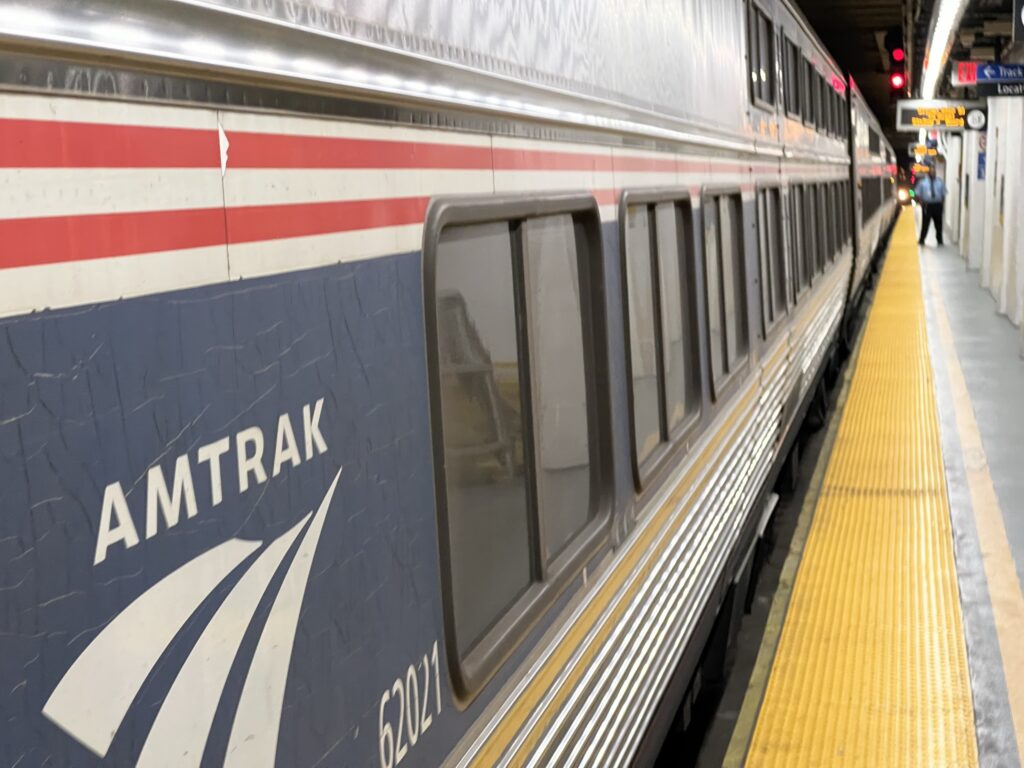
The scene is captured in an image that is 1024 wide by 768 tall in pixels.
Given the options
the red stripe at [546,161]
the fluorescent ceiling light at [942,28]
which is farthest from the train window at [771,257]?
the fluorescent ceiling light at [942,28]

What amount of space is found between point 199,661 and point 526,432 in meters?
1.12

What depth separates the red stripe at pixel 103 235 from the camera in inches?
38.4

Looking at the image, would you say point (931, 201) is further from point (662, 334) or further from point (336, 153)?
point (336, 153)

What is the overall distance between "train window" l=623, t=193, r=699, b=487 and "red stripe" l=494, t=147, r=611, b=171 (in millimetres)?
231

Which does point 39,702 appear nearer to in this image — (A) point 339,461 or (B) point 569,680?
(A) point 339,461

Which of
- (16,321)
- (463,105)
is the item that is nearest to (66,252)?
(16,321)

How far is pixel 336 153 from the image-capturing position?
4.85ft

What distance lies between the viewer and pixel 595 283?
2.70m

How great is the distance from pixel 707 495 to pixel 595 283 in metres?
1.50

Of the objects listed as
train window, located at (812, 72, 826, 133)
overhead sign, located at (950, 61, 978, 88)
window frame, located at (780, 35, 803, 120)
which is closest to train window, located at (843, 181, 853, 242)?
overhead sign, located at (950, 61, 978, 88)

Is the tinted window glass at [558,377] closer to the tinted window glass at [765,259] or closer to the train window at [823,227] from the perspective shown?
the tinted window glass at [765,259]

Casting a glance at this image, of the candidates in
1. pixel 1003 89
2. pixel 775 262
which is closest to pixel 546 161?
pixel 775 262

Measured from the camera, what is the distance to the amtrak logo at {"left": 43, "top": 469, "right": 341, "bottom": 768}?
103cm

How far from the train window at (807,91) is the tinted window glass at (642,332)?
5.30 metres
